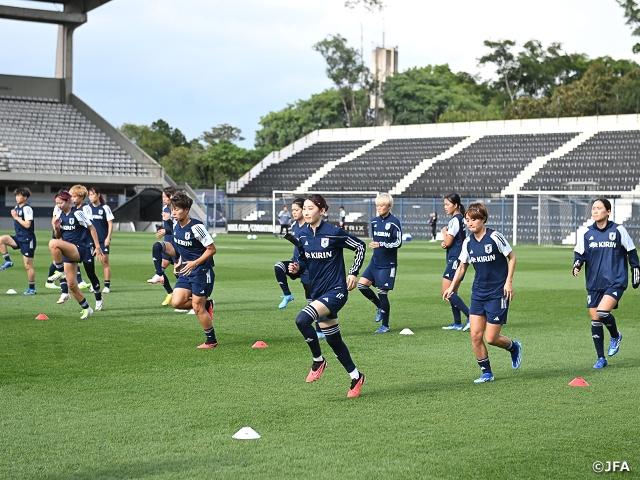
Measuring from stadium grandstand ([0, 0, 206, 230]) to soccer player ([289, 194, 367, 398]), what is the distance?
48.2 m

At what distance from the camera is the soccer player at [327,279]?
26.0 feet

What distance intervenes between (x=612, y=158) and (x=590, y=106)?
62.7 feet

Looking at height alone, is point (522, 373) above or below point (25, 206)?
below

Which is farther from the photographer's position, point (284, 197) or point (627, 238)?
point (284, 197)

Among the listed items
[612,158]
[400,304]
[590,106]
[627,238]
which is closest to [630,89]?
[590,106]

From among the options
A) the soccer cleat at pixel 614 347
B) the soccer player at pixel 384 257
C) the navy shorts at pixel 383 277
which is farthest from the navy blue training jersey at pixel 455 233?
the soccer cleat at pixel 614 347

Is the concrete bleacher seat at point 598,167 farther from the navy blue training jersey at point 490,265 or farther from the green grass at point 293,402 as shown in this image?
the navy blue training jersey at point 490,265

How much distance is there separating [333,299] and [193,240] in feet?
10.3

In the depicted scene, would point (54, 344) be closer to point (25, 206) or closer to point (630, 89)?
point (25, 206)

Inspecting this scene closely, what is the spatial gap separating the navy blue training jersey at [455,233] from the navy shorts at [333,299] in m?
4.59

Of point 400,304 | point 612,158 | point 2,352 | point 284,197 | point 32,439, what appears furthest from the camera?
point 284,197

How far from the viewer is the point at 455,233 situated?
40.6ft

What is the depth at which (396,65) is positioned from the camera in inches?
3435

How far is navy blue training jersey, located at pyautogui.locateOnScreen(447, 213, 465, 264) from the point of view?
40.5 feet
